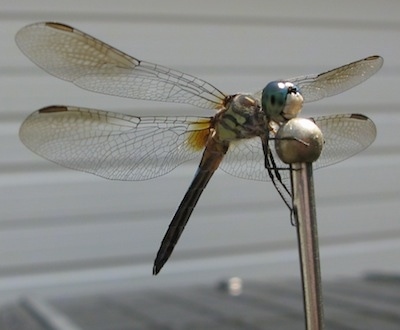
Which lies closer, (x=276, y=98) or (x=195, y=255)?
(x=276, y=98)

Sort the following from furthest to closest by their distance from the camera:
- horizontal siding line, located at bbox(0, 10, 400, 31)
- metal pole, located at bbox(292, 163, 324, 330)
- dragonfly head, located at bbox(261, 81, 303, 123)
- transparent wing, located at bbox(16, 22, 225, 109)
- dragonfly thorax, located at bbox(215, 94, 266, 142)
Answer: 1. horizontal siding line, located at bbox(0, 10, 400, 31)
2. transparent wing, located at bbox(16, 22, 225, 109)
3. dragonfly thorax, located at bbox(215, 94, 266, 142)
4. dragonfly head, located at bbox(261, 81, 303, 123)
5. metal pole, located at bbox(292, 163, 324, 330)

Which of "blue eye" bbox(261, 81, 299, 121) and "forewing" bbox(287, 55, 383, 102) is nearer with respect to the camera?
"blue eye" bbox(261, 81, 299, 121)

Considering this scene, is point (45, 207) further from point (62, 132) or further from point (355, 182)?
point (62, 132)

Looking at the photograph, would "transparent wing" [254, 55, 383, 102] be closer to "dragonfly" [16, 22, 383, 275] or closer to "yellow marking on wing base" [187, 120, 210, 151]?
"dragonfly" [16, 22, 383, 275]

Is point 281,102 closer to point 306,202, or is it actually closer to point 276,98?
point 276,98

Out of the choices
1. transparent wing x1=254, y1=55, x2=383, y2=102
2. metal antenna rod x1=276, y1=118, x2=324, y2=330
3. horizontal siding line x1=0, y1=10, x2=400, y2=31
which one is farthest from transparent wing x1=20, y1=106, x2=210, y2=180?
horizontal siding line x1=0, y1=10, x2=400, y2=31

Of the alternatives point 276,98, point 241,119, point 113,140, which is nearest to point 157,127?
point 113,140
